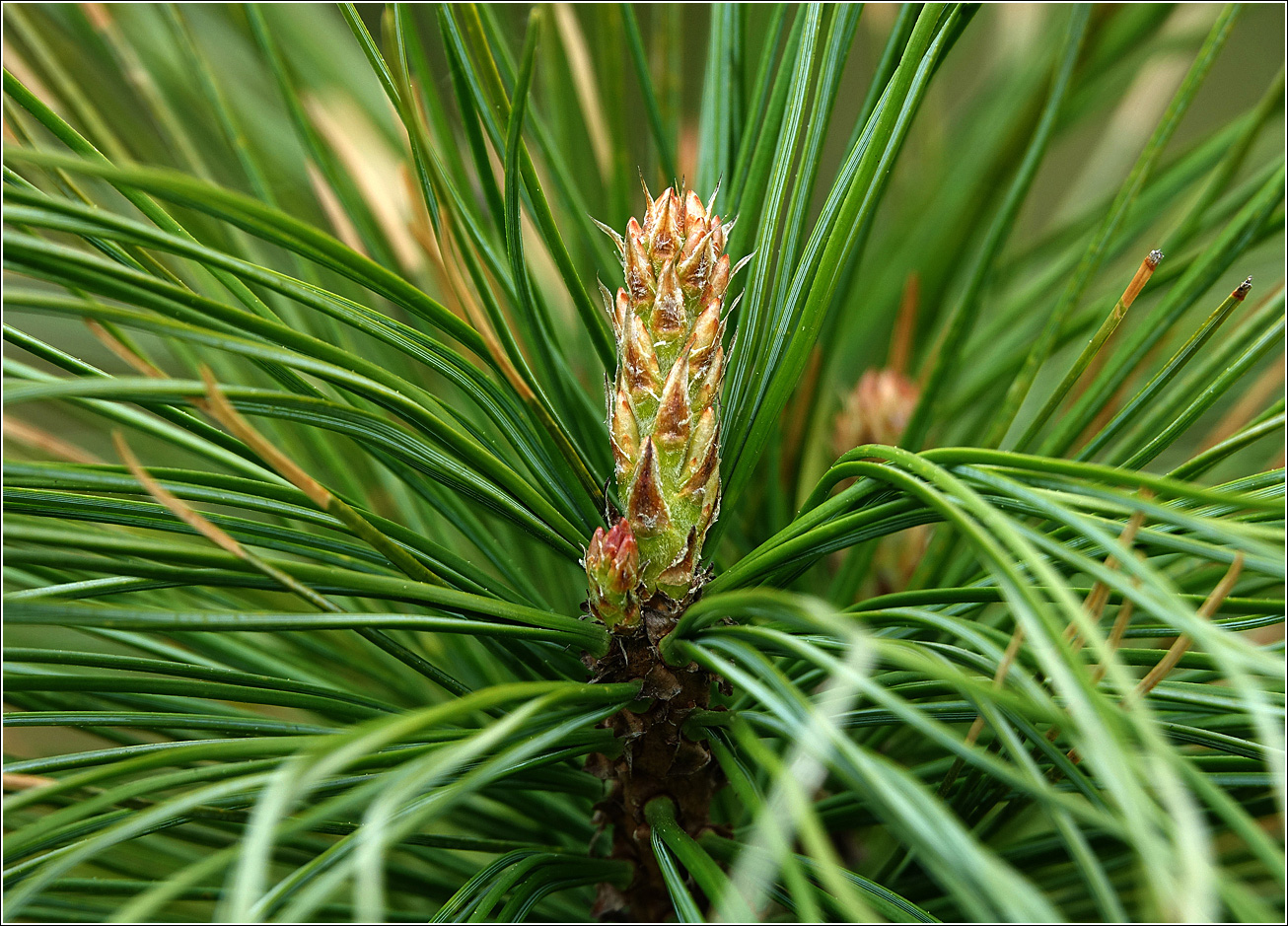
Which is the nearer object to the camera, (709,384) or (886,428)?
(709,384)

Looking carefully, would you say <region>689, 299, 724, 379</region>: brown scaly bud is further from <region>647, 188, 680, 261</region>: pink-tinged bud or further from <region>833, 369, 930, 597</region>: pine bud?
<region>833, 369, 930, 597</region>: pine bud

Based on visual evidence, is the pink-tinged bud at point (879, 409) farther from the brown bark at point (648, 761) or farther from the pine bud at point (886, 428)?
the brown bark at point (648, 761)

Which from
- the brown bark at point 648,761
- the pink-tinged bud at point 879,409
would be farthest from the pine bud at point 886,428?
the brown bark at point 648,761

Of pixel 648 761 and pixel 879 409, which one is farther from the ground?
pixel 879 409

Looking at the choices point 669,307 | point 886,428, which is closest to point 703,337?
point 669,307

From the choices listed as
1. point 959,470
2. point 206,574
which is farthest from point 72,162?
point 959,470

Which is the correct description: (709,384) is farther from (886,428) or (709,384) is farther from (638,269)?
(886,428)

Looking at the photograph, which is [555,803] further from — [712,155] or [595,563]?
[712,155]
